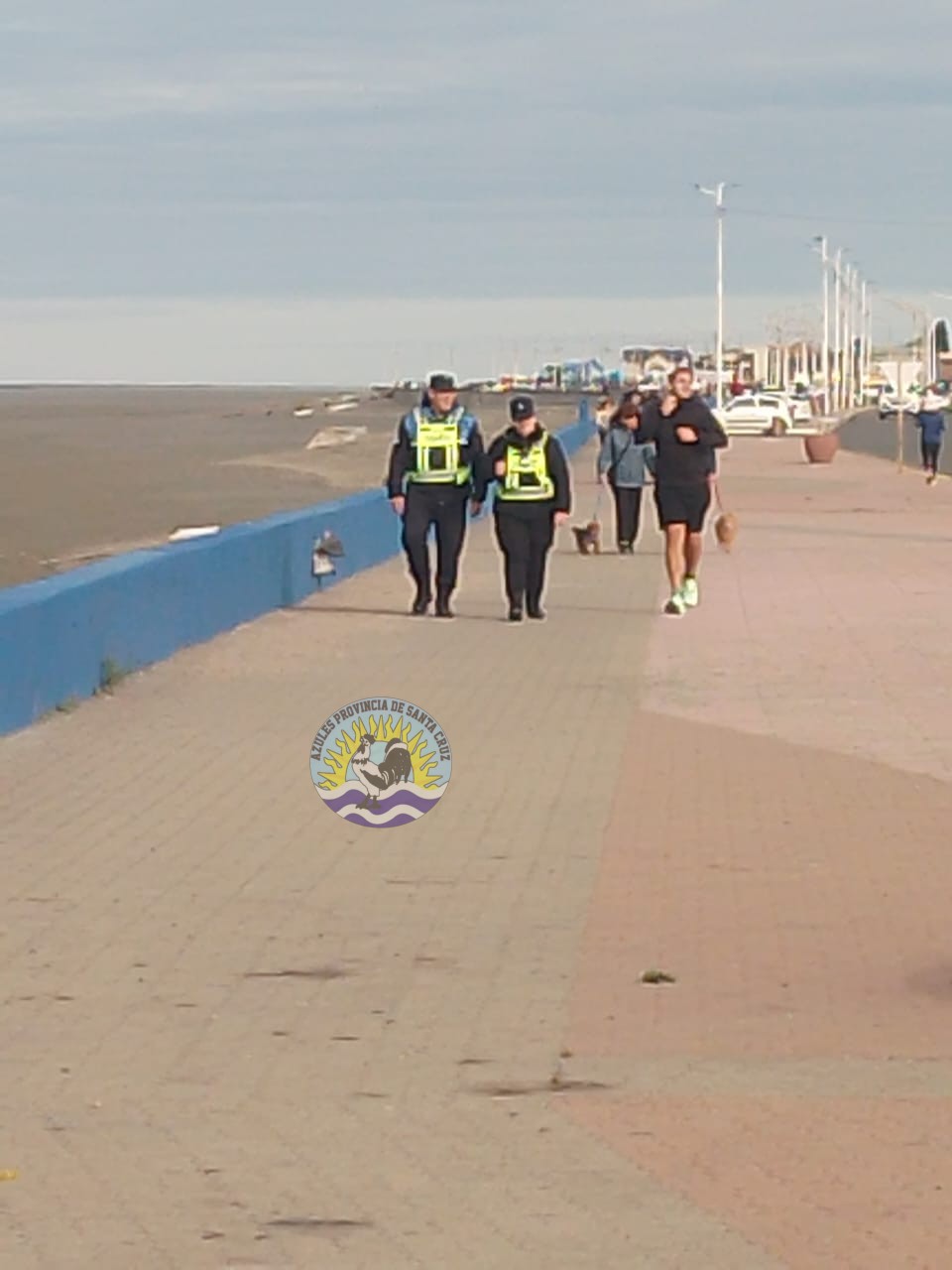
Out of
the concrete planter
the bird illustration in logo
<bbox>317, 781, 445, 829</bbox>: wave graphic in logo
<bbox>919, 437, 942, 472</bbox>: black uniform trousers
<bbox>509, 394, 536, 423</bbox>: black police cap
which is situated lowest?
the concrete planter

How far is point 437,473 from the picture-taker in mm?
17656

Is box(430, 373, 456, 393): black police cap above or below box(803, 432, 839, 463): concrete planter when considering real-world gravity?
above

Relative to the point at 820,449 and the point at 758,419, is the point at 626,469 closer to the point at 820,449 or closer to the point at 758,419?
the point at 820,449

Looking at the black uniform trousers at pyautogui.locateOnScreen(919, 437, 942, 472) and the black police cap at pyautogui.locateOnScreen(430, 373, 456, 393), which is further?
the black uniform trousers at pyautogui.locateOnScreen(919, 437, 942, 472)

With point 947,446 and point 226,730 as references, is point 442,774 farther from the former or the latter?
point 947,446

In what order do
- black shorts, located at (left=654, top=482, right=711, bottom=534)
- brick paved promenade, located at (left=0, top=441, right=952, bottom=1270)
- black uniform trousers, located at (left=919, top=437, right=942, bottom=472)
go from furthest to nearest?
1. black uniform trousers, located at (left=919, top=437, right=942, bottom=472)
2. black shorts, located at (left=654, top=482, right=711, bottom=534)
3. brick paved promenade, located at (left=0, top=441, right=952, bottom=1270)

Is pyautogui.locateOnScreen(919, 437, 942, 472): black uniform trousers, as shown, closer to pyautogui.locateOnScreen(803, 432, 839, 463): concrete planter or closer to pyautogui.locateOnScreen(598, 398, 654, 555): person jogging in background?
pyautogui.locateOnScreen(803, 432, 839, 463): concrete planter

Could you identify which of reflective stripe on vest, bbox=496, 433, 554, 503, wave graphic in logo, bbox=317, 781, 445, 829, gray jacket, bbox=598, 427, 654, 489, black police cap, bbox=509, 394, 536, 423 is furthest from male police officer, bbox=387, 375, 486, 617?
gray jacket, bbox=598, 427, 654, 489

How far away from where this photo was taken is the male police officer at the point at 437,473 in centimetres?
1767

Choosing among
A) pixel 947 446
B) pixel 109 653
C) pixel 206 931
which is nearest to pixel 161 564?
pixel 109 653

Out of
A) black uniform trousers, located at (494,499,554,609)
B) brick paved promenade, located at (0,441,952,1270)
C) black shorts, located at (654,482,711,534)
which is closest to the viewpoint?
brick paved promenade, located at (0,441,952,1270)

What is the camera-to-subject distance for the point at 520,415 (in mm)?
18141

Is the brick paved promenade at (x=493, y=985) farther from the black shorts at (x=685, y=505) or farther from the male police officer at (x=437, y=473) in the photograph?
the black shorts at (x=685, y=505)

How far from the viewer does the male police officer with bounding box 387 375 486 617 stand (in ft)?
58.0
